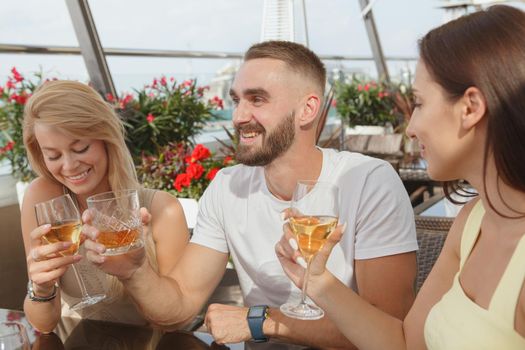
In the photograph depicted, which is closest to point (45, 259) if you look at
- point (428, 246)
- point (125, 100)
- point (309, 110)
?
point (309, 110)

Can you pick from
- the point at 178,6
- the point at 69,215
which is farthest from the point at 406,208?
the point at 178,6

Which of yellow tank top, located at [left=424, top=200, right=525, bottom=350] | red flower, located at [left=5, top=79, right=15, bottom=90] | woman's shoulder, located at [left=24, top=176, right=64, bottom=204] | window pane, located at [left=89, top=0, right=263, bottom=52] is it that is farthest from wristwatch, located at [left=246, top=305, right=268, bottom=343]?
window pane, located at [left=89, top=0, right=263, bottom=52]

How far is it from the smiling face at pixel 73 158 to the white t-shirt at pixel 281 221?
41 centimetres

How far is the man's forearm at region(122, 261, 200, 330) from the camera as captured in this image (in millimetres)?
1632

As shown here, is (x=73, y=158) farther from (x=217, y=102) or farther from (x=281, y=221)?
(x=217, y=102)

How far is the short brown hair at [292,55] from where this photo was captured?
76.1 inches

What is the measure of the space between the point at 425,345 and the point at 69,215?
3.15 feet

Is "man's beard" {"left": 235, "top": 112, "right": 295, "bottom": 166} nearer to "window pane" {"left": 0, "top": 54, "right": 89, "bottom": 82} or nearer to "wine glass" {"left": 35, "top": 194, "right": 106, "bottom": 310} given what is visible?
"wine glass" {"left": 35, "top": 194, "right": 106, "bottom": 310}

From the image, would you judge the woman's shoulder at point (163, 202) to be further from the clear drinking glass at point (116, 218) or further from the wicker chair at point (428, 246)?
the wicker chair at point (428, 246)

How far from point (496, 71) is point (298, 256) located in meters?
0.59

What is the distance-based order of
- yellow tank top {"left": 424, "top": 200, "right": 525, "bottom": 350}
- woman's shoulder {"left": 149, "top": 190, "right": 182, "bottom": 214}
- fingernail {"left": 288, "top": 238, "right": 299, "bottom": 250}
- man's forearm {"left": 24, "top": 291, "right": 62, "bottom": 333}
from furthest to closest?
woman's shoulder {"left": 149, "top": 190, "right": 182, "bottom": 214}
man's forearm {"left": 24, "top": 291, "right": 62, "bottom": 333}
fingernail {"left": 288, "top": 238, "right": 299, "bottom": 250}
yellow tank top {"left": 424, "top": 200, "right": 525, "bottom": 350}

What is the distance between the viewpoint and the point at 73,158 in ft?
6.31

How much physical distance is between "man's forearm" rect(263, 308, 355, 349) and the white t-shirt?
25 cm

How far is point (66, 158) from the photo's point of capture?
1.92m
